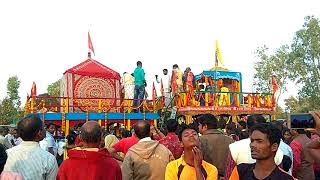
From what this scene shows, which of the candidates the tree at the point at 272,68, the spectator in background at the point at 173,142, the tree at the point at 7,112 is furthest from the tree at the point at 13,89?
the spectator in background at the point at 173,142

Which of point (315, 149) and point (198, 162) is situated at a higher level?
point (315, 149)

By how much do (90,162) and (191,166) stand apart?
3.08 feet

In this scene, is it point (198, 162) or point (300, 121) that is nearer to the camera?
point (198, 162)

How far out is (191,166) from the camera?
4.05m

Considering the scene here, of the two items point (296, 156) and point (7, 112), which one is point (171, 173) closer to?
point (296, 156)

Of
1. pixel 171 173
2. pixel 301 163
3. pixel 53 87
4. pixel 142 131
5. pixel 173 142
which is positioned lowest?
pixel 301 163

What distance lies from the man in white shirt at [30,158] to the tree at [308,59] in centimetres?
A: 3870

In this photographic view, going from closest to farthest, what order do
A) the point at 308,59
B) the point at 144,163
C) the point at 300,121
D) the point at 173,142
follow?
the point at 300,121
the point at 144,163
the point at 173,142
the point at 308,59

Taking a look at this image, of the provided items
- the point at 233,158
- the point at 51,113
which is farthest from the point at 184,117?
the point at 233,158

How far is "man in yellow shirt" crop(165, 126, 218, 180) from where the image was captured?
12.9 feet

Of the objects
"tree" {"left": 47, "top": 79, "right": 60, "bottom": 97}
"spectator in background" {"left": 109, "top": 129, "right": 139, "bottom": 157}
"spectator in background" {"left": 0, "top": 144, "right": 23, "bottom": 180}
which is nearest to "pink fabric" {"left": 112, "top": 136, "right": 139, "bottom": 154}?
"spectator in background" {"left": 109, "top": 129, "right": 139, "bottom": 157}

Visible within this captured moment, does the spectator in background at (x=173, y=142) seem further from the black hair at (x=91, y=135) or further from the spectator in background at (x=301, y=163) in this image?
the black hair at (x=91, y=135)

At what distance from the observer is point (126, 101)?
18219 millimetres

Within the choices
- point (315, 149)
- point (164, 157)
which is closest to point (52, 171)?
point (164, 157)
